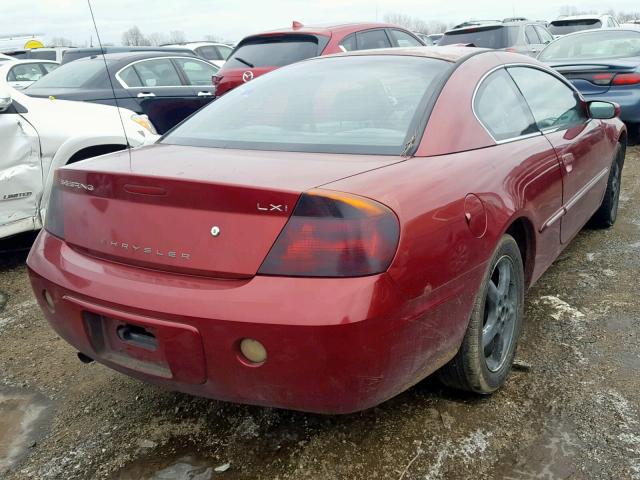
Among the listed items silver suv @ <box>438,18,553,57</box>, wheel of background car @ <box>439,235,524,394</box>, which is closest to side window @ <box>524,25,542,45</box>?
silver suv @ <box>438,18,553,57</box>

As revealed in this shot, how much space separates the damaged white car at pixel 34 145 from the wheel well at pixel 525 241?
2344 mm

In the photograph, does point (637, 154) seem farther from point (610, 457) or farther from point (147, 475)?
point (147, 475)

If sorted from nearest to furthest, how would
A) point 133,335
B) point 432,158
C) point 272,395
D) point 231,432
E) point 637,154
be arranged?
point 272,395 → point 133,335 → point 432,158 → point 231,432 → point 637,154

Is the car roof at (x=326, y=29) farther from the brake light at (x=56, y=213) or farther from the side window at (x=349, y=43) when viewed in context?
the brake light at (x=56, y=213)

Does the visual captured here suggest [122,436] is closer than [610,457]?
No

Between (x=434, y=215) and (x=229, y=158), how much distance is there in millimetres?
766

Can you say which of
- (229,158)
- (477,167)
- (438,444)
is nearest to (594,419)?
(438,444)

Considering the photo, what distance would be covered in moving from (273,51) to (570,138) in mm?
4309

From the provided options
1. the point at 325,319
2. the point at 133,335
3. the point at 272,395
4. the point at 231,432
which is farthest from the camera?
the point at 231,432

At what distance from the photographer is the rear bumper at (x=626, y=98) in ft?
22.2

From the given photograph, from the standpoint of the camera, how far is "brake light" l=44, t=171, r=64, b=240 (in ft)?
7.44

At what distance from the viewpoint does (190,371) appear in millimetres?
1917

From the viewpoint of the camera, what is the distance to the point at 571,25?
15156 millimetres

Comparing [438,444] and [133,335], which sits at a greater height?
[133,335]
